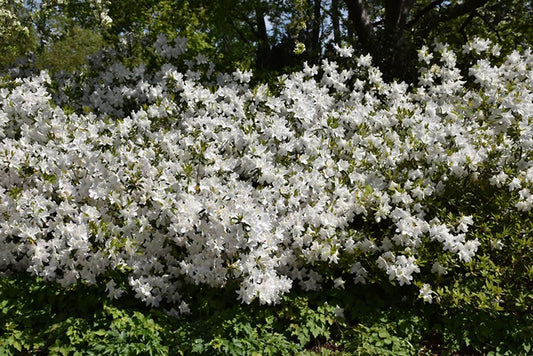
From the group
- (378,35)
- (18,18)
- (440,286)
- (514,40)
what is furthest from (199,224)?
(18,18)

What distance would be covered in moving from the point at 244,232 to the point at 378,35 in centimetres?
571

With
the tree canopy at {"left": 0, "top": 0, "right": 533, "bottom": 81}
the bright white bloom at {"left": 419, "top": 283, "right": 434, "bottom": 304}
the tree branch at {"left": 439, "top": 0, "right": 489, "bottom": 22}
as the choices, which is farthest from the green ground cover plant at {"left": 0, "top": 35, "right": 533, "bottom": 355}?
the tree branch at {"left": 439, "top": 0, "right": 489, "bottom": 22}

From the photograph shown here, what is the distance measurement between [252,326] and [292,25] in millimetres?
4908

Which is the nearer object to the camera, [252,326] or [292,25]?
[252,326]

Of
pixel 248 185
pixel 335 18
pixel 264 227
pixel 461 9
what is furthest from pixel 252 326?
pixel 335 18

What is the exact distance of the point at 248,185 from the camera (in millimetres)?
4832

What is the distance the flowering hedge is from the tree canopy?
1.92 metres

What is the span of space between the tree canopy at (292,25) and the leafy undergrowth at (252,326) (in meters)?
3.77

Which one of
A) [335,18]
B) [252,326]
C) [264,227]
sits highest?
[335,18]

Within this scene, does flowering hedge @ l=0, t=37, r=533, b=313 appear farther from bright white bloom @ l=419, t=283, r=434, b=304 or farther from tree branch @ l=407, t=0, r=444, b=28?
tree branch @ l=407, t=0, r=444, b=28

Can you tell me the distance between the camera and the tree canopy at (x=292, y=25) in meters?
8.27

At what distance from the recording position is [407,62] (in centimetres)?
806

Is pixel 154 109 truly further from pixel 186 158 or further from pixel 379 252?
pixel 379 252

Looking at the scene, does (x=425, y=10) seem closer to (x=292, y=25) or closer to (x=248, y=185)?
(x=292, y=25)
